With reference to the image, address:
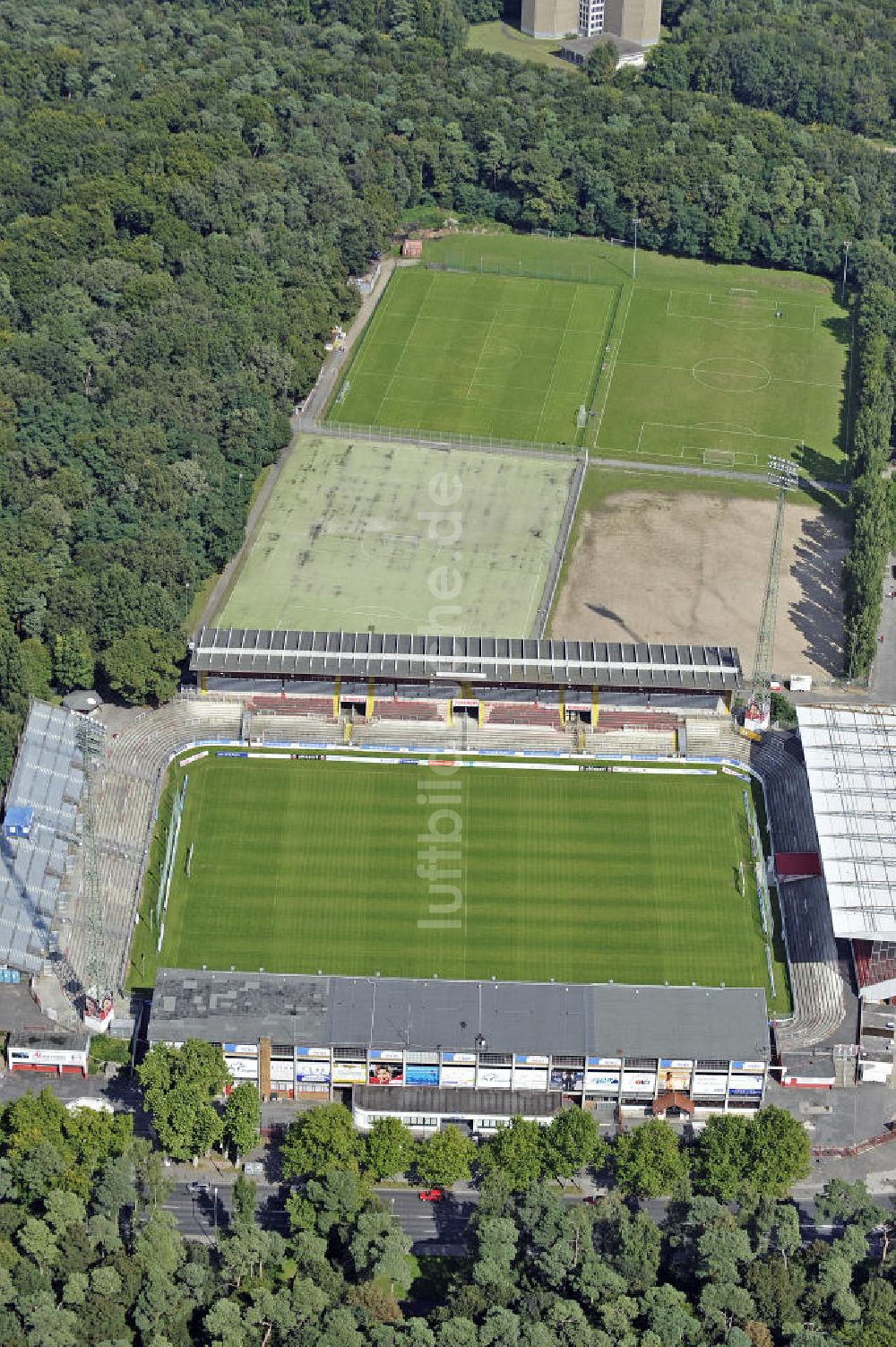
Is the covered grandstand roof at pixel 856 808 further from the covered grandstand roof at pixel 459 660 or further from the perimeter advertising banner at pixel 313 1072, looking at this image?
the perimeter advertising banner at pixel 313 1072

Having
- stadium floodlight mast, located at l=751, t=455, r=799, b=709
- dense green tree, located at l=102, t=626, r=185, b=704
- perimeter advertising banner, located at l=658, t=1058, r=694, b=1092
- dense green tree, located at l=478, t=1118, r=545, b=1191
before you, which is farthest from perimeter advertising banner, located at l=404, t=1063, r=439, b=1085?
stadium floodlight mast, located at l=751, t=455, r=799, b=709

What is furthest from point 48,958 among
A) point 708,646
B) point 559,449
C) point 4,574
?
point 559,449

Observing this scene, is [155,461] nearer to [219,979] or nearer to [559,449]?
[559,449]

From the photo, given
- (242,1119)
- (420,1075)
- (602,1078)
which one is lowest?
(242,1119)

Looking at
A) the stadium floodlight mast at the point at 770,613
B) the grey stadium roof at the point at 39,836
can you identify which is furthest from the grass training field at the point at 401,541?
the grey stadium roof at the point at 39,836

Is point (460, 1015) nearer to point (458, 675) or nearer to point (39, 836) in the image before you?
point (458, 675)

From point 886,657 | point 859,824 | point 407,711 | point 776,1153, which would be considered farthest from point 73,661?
point 886,657

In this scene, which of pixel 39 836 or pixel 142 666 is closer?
pixel 39 836
